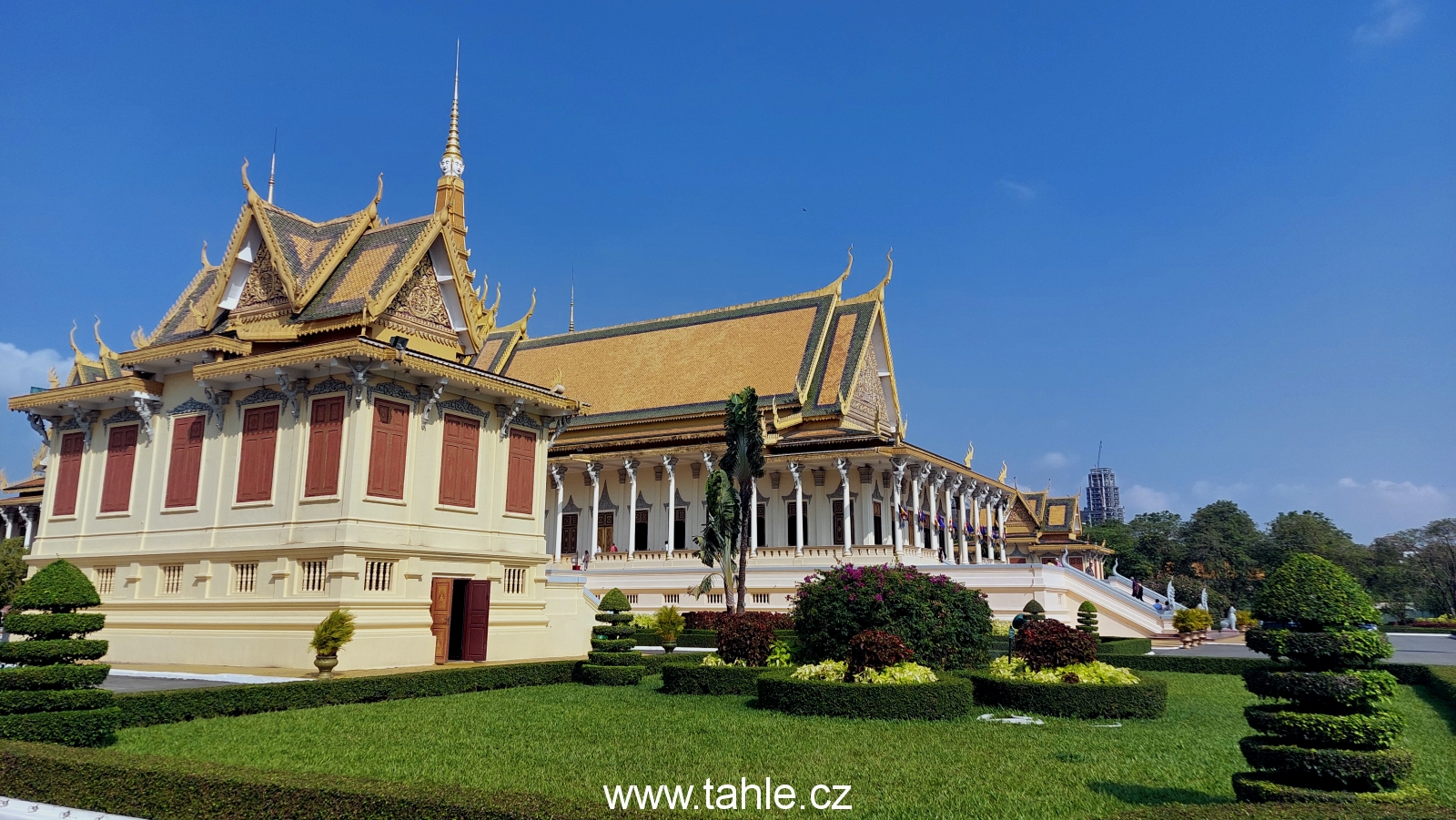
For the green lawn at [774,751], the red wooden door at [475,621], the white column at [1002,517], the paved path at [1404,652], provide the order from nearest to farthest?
the green lawn at [774,751] < the red wooden door at [475,621] < the paved path at [1404,652] < the white column at [1002,517]

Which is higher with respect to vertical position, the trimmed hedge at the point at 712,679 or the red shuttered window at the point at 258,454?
the red shuttered window at the point at 258,454

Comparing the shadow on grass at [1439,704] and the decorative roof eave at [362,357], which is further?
the decorative roof eave at [362,357]

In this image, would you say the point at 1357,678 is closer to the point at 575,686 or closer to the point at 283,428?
the point at 575,686

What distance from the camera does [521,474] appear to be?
827 inches

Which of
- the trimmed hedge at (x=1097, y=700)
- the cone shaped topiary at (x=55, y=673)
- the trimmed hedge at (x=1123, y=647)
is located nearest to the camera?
the cone shaped topiary at (x=55, y=673)

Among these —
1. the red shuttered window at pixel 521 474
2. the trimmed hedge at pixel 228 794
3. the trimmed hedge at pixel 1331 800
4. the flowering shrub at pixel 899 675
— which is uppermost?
the red shuttered window at pixel 521 474

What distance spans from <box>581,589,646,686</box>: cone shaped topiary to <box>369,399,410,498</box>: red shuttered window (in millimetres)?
4545

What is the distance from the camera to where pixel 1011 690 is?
12688 millimetres

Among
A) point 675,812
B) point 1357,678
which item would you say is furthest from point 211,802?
point 1357,678

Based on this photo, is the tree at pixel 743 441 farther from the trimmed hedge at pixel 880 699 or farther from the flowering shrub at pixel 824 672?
the trimmed hedge at pixel 880 699

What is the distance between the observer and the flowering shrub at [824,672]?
42.4 ft

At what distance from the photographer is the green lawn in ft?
25.0


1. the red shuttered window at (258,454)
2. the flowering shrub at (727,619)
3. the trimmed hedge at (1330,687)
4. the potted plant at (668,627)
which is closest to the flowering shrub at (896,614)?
the flowering shrub at (727,619)

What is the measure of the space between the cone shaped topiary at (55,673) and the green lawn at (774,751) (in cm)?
67
